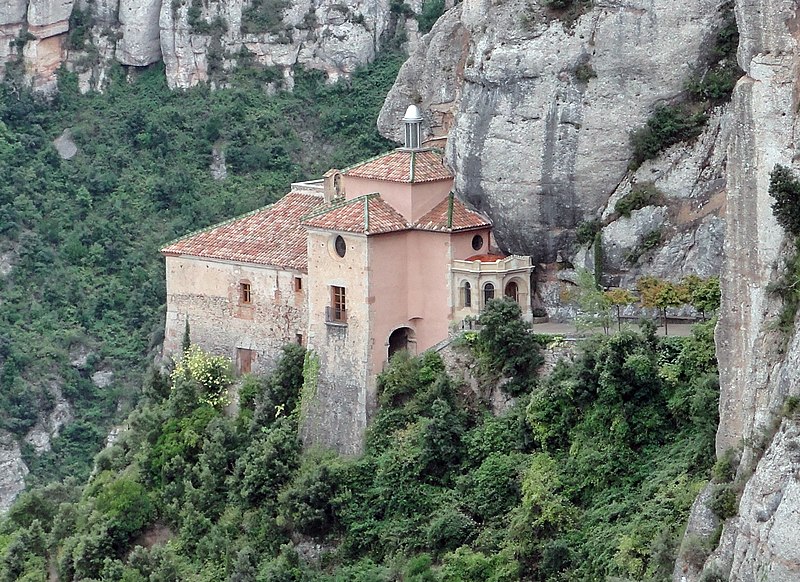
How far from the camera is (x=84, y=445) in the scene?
94438mm

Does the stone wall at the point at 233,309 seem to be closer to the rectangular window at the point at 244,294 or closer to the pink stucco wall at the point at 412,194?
the rectangular window at the point at 244,294

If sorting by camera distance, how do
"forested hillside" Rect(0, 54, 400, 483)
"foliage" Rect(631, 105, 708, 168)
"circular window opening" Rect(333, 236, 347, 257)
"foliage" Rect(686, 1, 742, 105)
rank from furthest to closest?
1. "forested hillside" Rect(0, 54, 400, 483)
2. "circular window opening" Rect(333, 236, 347, 257)
3. "foliage" Rect(631, 105, 708, 168)
4. "foliage" Rect(686, 1, 742, 105)

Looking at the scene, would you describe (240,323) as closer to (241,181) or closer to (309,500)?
(309,500)

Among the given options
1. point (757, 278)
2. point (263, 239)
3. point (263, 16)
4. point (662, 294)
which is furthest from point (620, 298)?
point (263, 16)

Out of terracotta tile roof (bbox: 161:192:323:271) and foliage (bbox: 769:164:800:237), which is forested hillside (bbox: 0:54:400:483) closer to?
terracotta tile roof (bbox: 161:192:323:271)

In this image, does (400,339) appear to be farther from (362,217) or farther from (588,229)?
(588,229)

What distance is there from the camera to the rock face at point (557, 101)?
52156 mm

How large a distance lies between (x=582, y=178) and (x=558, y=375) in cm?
442

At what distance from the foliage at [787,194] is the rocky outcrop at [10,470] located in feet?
183

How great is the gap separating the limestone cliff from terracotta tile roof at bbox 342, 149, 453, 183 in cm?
5391

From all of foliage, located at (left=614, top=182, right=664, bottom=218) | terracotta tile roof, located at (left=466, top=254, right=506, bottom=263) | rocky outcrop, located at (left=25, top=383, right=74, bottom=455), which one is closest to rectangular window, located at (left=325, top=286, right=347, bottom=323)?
terracotta tile roof, located at (left=466, top=254, right=506, bottom=263)

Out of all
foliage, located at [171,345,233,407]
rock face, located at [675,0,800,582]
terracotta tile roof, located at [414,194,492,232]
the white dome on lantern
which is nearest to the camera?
rock face, located at [675,0,800,582]

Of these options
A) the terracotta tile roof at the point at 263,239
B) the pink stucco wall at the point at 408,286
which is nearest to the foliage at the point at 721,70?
the pink stucco wall at the point at 408,286

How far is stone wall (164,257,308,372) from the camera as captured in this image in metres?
57.8
